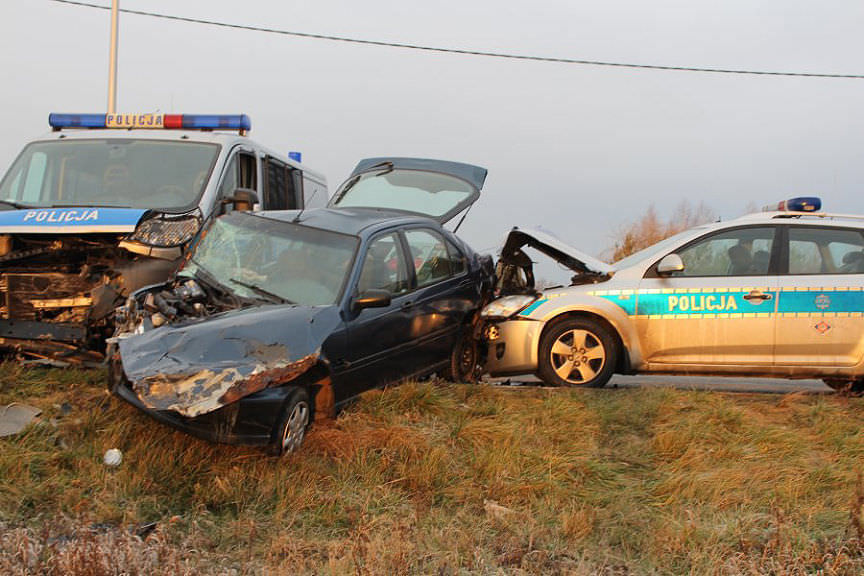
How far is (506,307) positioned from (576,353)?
758 mm

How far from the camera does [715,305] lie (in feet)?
22.0

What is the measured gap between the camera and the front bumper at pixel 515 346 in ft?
22.7

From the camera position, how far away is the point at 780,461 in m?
4.81

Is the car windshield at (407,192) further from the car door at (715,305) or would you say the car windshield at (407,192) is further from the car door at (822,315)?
the car door at (822,315)

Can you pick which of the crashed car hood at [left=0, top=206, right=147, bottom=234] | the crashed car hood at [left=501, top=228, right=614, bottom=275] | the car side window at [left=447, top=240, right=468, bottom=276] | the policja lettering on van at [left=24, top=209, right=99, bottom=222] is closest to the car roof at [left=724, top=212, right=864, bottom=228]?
the crashed car hood at [left=501, top=228, right=614, bottom=275]

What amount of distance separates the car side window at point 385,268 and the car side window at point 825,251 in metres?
3.54

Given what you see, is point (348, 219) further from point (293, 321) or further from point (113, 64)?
point (113, 64)

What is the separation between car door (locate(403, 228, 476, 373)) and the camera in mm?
6023

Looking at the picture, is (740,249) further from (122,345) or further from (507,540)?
(122,345)

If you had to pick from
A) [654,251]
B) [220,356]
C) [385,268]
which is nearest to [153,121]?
[385,268]

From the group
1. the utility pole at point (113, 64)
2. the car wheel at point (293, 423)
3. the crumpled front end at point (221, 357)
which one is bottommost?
the car wheel at point (293, 423)

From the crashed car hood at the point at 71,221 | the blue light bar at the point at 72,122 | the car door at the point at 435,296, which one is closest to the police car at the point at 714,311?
the car door at the point at 435,296

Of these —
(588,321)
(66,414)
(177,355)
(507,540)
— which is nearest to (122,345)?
(177,355)

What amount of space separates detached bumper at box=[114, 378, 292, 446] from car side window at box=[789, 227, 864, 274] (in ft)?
16.1
